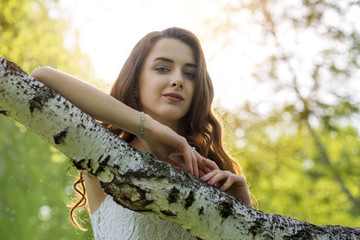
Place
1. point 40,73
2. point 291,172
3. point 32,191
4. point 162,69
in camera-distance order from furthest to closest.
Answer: point 291,172 < point 32,191 < point 162,69 < point 40,73

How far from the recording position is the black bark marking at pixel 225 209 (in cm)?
139

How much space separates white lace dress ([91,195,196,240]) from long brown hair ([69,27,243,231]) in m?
0.44

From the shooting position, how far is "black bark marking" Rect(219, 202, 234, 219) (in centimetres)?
139

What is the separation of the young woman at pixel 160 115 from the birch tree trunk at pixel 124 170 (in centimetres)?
28

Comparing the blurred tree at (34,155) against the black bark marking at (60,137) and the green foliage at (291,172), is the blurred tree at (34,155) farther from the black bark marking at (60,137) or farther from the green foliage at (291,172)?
the black bark marking at (60,137)

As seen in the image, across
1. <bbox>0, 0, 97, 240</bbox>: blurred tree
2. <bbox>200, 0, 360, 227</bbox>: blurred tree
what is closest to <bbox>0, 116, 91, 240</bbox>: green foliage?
<bbox>0, 0, 97, 240</bbox>: blurred tree

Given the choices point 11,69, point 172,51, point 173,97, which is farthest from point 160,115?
point 11,69

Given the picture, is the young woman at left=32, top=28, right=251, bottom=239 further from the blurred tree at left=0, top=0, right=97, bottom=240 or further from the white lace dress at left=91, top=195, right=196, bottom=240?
the blurred tree at left=0, top=0, right=97, bottom=240

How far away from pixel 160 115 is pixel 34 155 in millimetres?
9049

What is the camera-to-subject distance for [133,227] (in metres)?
2.15

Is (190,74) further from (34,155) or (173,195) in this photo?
(34,155)

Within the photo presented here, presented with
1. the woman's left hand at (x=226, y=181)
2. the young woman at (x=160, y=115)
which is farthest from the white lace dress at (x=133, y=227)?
the woman's left hand at (x=226, y=181)

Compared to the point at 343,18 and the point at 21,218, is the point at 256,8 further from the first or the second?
the point at 21,218

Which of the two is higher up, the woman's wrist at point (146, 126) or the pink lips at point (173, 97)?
the pink lips at point (173, 97)
